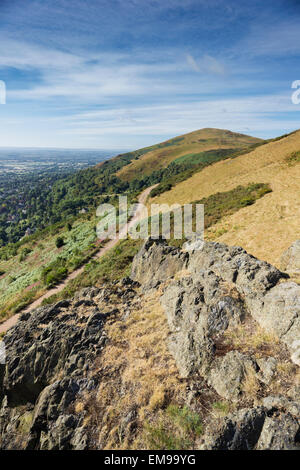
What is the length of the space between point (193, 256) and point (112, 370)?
8890 mm

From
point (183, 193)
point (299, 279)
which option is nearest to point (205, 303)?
point (299, 279)

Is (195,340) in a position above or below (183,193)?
below

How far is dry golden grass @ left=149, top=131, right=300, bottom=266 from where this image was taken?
19.6 meters

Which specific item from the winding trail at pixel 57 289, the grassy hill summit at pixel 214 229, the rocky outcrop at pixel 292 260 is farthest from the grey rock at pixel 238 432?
the winding trail at pixel 57 289

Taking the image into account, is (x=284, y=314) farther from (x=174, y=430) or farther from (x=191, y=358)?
(x=174, y=430)

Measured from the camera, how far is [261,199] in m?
30.0

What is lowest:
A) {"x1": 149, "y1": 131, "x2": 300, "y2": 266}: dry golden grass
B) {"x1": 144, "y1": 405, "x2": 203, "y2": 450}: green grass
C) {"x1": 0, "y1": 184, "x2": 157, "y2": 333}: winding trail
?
{"x1": 0, "y1": 184, "x2": 157, "y2": 333}: winding trail

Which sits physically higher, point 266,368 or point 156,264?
point 156,264

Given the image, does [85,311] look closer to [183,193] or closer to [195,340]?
[195,340]

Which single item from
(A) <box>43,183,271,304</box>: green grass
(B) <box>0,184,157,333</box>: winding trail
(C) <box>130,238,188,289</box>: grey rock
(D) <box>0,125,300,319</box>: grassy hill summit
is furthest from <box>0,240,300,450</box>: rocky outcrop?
(A) <box>43,183,271,304</box>: green grass

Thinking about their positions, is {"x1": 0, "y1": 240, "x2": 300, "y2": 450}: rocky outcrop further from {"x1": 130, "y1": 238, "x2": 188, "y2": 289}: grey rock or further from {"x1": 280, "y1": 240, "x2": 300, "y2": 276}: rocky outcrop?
{"x1": 280, "y1": 240, "x2": 300, "y2": 276}: rocky outcrop

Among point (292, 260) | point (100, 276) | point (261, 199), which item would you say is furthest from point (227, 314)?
point (261, 199)

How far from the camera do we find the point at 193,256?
50.6ft
